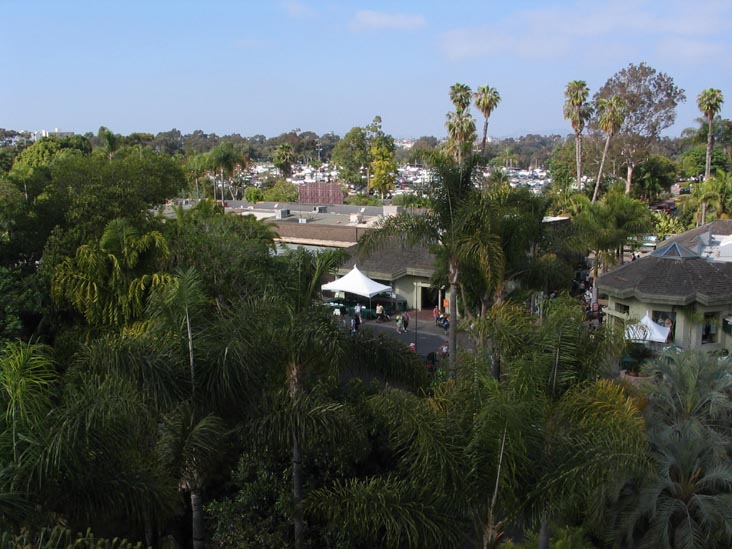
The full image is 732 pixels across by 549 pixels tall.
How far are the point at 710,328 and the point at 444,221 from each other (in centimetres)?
1396

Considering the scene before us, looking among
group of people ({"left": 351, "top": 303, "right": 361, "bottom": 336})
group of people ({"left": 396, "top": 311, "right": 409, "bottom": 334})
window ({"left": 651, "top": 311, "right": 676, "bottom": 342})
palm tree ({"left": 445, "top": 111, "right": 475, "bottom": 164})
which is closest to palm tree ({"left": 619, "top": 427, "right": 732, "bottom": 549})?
window ({"left": 651, "top": 311, "right": 676, "bottom": 342})

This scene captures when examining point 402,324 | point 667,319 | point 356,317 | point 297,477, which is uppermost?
point 297,477

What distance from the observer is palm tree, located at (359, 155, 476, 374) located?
14.5 m

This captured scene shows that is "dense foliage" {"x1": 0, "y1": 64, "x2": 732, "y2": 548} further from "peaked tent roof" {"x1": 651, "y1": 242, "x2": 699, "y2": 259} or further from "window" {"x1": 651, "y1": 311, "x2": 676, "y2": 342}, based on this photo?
"peaked tent roof" {"x1": 651, "y1": 242, "x2": 699, "y2": 259}

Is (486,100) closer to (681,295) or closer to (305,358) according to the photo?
(681,295)

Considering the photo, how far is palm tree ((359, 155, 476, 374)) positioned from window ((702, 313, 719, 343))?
12.9 metres

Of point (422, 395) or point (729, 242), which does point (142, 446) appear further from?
point (729, 242)

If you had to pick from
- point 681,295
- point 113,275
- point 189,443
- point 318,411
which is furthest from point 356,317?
point 189,443

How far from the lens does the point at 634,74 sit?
2341 inches

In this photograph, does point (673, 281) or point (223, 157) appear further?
point (223, 157)

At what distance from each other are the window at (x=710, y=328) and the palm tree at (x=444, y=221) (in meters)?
12.9

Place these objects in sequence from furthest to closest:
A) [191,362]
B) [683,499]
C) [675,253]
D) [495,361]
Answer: [675,253]
[683,499]
[495,361]
[191,362]

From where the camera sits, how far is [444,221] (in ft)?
48.7

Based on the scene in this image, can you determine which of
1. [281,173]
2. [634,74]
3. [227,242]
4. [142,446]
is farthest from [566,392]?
[281,173]
